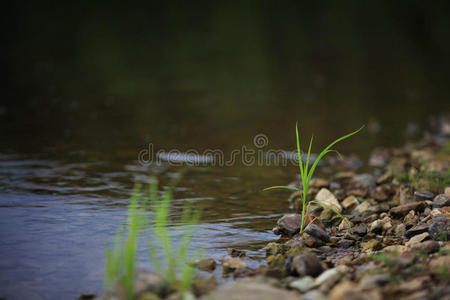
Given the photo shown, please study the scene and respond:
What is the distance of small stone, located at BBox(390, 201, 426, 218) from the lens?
4496 millimetres

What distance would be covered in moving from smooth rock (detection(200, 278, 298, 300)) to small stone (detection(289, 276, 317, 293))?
129 mm

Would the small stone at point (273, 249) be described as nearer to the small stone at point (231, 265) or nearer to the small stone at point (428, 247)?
the small stone at point (231, 265)

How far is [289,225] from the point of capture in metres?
4.35

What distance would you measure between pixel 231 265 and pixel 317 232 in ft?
2.97

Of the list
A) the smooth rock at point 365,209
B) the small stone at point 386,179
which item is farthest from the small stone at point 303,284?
the small stone at point 386,179

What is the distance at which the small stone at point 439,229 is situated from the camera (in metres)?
3.71

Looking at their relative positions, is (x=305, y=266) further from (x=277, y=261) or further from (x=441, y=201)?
(x=441, y=201)

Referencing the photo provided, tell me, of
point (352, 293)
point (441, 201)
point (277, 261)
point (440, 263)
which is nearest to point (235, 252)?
point (277, 261)

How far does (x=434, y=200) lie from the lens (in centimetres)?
456

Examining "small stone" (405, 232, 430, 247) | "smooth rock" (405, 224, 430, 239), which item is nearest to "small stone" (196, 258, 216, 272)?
"small stone" (405, 232, 430, 247)

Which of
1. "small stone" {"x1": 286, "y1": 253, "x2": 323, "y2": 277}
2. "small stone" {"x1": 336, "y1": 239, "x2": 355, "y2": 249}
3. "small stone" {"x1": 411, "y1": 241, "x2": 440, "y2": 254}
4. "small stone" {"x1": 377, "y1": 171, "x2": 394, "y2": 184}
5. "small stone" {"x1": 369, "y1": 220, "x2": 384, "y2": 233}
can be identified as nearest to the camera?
"small stone" {"x1": 286, "y1": 253, "x2": 323, "y2": 277}

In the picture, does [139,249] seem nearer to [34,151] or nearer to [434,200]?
[434,200]

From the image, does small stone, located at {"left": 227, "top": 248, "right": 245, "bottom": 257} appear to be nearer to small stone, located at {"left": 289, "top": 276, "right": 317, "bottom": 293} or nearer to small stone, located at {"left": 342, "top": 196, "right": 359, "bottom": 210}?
small stone, located at {"left": 289, "top": 276, "right": 317, "bottom": 293}

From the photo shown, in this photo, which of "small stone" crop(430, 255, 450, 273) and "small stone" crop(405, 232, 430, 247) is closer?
"small stone" crop(430, 255, 450, 273)
